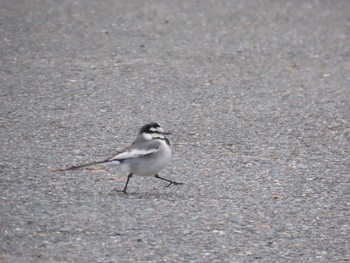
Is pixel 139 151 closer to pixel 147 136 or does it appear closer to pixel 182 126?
pixel 147 136

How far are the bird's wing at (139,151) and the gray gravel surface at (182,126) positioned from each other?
0.31 meters

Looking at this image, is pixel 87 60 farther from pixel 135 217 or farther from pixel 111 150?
pixel 135 217

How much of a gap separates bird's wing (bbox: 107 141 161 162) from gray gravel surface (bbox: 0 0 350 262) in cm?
31

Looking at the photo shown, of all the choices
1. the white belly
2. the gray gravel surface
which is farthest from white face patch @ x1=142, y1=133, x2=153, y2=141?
the gray gravel surface

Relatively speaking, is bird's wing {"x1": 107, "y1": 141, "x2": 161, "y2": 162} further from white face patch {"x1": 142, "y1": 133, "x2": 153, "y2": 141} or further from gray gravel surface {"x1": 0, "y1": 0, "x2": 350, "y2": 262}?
gray gravel surface {"x1": 0, "y1": 0, "x2": 350, "y2": 262}

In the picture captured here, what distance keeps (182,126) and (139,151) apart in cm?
204

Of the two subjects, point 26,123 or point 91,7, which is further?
point 91,7

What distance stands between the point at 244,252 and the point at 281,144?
2.78 m

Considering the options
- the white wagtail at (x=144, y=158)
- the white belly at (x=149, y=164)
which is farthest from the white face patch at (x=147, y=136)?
the white belly at (x=149, y=164)

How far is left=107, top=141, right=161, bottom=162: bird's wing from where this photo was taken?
692cm

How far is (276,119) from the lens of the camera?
9227 mm

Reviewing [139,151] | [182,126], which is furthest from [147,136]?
[182,126]

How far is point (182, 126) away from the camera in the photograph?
8953mm

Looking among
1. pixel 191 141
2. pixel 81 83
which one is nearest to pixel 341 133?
pixel 191 141
